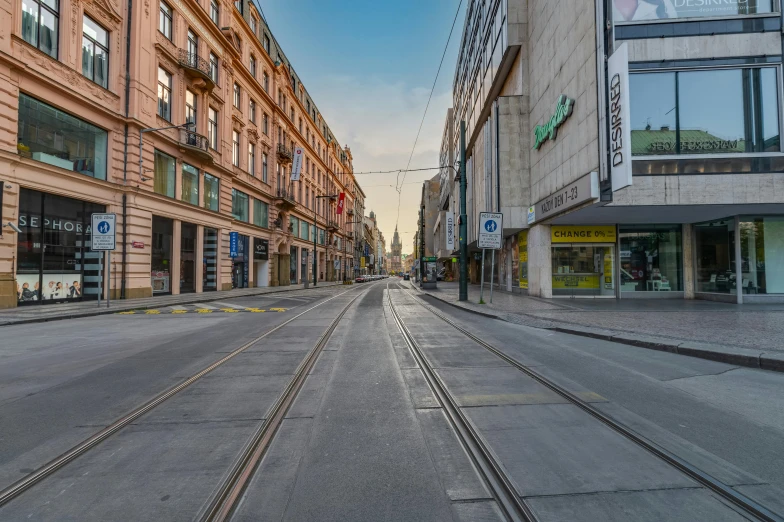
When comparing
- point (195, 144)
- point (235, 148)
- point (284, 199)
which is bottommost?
point (284, 199)

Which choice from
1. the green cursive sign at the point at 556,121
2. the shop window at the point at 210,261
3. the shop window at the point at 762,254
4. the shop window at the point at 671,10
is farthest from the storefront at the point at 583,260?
the shop window at the point at 210,261

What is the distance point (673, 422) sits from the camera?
392cm

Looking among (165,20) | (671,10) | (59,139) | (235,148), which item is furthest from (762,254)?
(235,148)

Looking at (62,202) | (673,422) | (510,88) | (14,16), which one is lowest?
(673,422)

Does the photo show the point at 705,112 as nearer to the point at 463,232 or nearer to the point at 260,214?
the point at 463,232

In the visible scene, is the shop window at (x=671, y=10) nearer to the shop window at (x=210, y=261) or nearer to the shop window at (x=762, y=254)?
the shop window at (x=762, y=254)

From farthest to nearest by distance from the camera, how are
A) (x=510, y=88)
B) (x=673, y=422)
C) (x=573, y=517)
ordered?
(x=510, y=88), (x=673, y=422), (x=573, y=517)

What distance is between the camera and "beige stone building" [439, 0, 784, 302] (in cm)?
1409

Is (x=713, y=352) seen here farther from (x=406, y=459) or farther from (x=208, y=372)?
(x=208, y=372)

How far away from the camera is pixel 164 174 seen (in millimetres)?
21672

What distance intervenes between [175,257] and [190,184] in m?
4.74

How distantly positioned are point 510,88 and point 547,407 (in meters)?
24.0

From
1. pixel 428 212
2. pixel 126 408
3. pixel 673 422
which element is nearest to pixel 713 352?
pixel 673 422

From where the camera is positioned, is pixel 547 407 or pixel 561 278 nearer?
pixel 547 407
